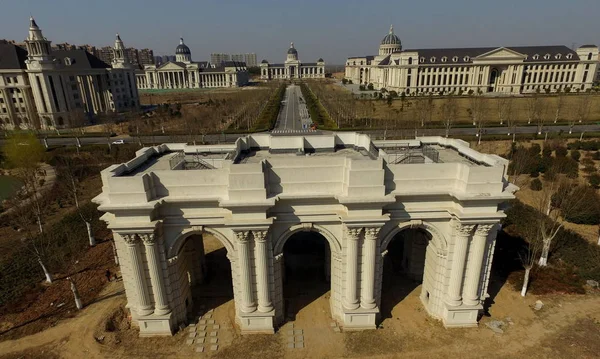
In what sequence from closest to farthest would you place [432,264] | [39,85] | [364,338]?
1. [364,338]
2. [432,264]
3. [39,85]

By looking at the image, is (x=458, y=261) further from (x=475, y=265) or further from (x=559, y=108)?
(x=559, y=108)

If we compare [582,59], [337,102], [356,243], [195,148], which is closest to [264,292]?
[356,243]

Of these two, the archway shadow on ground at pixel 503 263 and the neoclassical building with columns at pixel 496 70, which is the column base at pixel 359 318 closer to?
the archway shadow on ground at pixel 503 263

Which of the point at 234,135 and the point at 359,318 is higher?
the point at 234,135

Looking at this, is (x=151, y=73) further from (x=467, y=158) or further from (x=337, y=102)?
(x=467, y=158)

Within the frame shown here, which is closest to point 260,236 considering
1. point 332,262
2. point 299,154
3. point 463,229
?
point 332,262
